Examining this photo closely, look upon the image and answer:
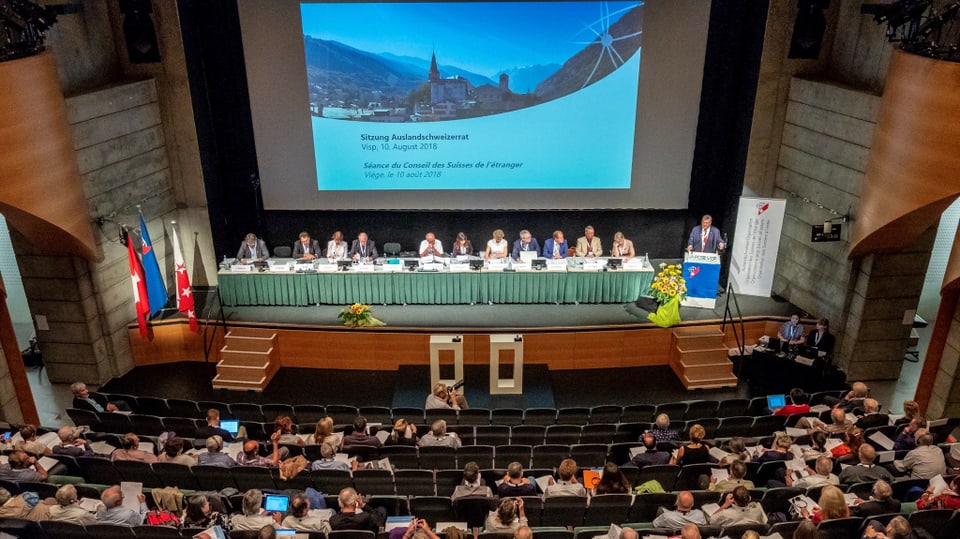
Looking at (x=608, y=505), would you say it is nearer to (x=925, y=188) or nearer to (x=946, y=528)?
(x=946, y=528)

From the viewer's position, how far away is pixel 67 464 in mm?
8695

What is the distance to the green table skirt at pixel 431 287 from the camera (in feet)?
44.2

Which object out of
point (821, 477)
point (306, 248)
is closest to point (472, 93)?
point (306, 248)

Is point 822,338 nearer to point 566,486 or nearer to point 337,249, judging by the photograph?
point 566,486

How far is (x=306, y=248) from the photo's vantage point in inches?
555

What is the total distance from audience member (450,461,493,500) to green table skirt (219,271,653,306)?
6.10 meters

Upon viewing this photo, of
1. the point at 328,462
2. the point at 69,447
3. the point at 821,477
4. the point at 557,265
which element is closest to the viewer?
the point at 821,477

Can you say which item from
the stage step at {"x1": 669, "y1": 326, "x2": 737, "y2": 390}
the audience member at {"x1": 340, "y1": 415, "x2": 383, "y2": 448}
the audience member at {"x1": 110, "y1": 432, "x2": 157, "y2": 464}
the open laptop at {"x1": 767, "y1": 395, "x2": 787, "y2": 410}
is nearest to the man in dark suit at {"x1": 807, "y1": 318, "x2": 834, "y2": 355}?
the stage step at {"x1": 669, "y1": 326, "x2": 737, "y2": 390}

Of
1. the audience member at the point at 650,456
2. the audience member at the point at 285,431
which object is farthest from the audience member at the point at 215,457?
the audience member at the point at 650,456

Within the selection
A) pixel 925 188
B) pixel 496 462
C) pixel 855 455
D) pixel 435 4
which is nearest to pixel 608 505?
pixel 496 462

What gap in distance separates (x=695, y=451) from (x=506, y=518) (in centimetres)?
276

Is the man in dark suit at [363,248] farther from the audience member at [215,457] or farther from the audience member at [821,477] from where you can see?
the audience member at [821,477]

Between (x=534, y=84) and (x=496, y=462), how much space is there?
7.80 metres

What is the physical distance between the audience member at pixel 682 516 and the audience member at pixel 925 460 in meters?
2.80
